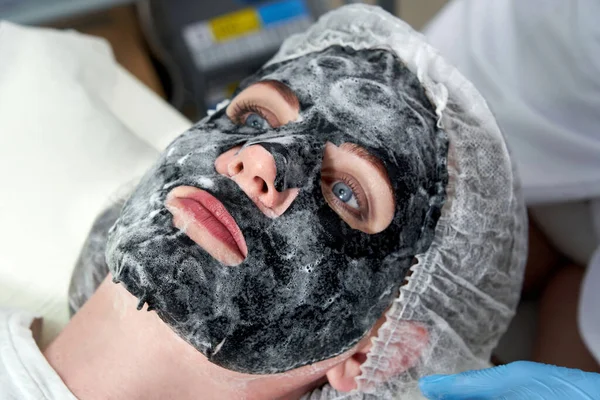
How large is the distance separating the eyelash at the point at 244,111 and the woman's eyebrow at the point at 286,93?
39mm

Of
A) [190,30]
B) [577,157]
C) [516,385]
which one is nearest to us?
[516,385]

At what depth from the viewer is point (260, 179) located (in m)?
0.76

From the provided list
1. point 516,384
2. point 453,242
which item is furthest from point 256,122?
point 516,384

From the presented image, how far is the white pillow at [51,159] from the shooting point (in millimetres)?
1127

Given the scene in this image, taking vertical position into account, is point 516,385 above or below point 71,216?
above

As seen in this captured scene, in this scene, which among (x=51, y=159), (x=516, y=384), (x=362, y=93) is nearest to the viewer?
(x=516, y=384)

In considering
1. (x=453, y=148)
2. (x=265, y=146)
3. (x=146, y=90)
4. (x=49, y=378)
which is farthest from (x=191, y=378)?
(x=146, y=90)

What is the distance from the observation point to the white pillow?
1.13 m

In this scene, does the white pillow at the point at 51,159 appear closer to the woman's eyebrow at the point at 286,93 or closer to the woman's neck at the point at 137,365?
the woman's neck at the point at 137,365

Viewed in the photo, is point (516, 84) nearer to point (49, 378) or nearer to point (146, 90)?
point (146, 90)

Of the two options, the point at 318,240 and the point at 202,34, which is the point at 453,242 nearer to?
the point at 318,240

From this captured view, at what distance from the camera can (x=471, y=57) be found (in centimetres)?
126

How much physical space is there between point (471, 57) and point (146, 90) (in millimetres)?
734

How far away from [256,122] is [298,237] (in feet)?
0.69
